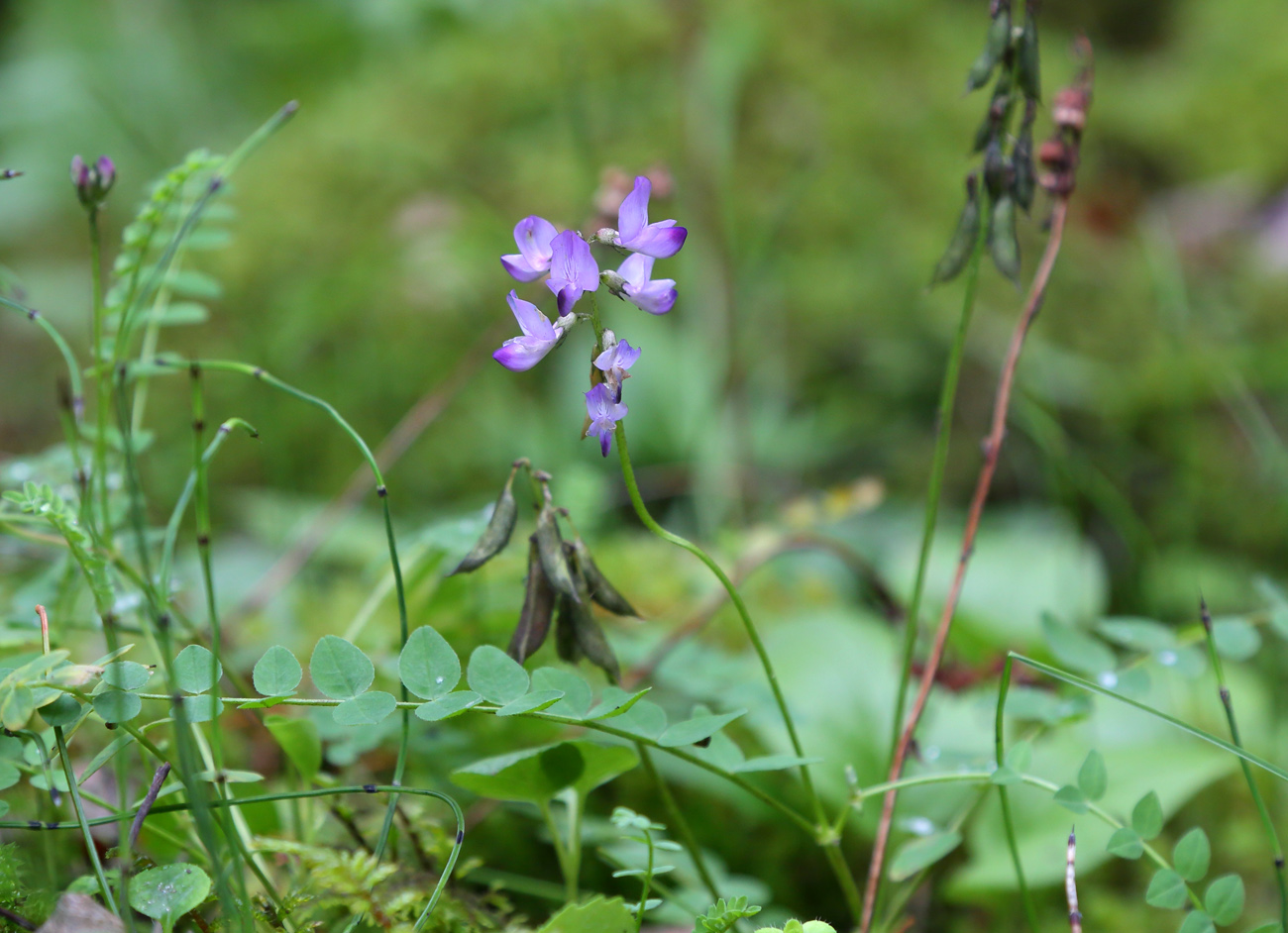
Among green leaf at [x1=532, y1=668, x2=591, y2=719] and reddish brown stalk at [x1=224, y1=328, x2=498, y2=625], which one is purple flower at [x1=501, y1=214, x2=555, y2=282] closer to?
green leaf at [x1=532, y1=668, x2=591, y2=719]

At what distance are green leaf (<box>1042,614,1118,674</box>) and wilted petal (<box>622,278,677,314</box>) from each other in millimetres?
453

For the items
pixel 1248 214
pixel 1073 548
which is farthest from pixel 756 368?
pixel 1248 214

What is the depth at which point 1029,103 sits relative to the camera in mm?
750

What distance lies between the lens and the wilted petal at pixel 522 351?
531 millimetres

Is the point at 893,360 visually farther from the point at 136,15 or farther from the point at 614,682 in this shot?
the point at 136,15

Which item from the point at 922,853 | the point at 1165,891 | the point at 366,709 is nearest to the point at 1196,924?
the point at 1165,891

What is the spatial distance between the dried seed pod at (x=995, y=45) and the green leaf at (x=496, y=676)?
0.54m

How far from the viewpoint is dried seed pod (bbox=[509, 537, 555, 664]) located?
0.64m

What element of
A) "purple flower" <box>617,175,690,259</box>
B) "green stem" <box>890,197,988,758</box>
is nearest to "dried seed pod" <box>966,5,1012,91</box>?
"green stem" <box>890,197,988,758</box>

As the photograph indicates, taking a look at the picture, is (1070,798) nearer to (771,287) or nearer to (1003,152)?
(1003,152)

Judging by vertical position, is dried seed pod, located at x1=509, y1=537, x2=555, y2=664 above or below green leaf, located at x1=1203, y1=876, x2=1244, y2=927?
above

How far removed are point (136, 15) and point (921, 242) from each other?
3282mm

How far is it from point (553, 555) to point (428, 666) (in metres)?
0.10

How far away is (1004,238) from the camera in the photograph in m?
0.74
